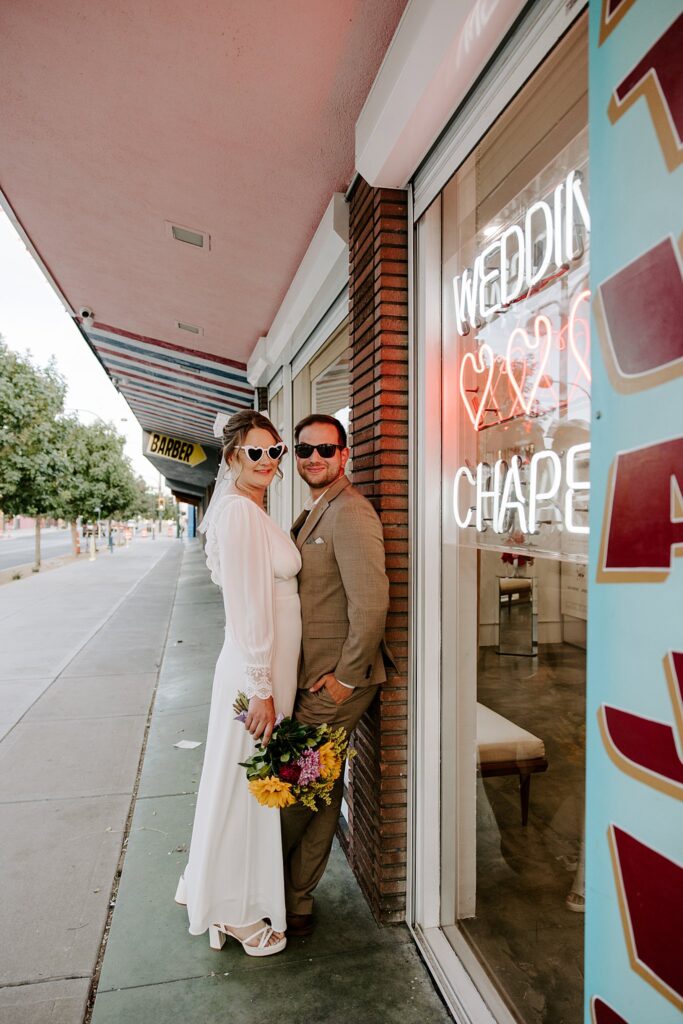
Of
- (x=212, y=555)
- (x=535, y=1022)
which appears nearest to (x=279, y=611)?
(x=212, y=555)

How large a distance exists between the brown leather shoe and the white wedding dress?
0.36 ft

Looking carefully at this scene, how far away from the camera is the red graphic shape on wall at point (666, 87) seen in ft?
3.76

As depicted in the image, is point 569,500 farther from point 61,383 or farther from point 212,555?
point 61,383

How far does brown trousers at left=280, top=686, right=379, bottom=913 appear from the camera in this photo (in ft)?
9.05

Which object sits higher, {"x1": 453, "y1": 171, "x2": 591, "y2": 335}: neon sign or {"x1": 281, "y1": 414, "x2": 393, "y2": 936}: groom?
{"x1": 453, "y1": 171, "x2": 591, "y2": 335}: neon sign

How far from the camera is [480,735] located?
2752 mm

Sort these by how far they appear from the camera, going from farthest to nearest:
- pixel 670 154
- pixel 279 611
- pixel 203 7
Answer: pixel 279 611 < pixel 203 7 < pixel 670 154

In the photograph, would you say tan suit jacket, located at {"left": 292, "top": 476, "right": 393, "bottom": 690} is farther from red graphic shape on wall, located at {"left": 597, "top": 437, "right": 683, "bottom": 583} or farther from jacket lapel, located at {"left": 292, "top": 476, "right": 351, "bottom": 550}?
red graphic shape on wall, located at {"left": 597, "top": 437, "right": 683, "bottom": 583}

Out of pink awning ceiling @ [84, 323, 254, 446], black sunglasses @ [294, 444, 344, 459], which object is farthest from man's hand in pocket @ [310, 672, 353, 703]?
pink awning ceiling @ [84, 323, 254, 446]

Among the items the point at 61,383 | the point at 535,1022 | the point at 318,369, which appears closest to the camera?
the point at 535,1022

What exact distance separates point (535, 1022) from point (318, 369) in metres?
4.64

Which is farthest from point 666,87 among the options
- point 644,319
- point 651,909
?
point 651,909

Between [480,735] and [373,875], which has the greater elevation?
[480,735]

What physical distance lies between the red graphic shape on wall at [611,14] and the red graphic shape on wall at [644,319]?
50cm
